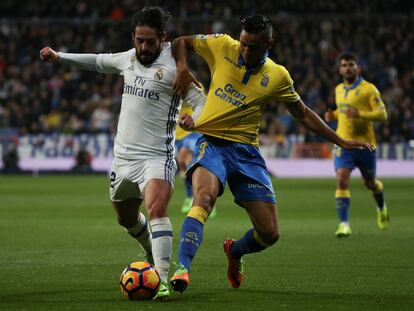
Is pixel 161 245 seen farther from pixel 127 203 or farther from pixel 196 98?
pixel 196 98

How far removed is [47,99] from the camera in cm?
3441

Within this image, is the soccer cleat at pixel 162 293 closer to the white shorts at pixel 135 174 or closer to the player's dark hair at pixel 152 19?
the white shorts at pixel 135 174

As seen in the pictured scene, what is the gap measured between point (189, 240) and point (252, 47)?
1598 millimetres

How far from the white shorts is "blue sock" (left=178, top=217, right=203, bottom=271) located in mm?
460

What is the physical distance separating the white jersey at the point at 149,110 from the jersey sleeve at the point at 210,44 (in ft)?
0.91

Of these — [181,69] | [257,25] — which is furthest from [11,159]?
[257,25]

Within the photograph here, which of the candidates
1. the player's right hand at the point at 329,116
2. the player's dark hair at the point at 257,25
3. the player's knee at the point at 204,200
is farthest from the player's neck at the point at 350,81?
the player's knee at the point at 204,200

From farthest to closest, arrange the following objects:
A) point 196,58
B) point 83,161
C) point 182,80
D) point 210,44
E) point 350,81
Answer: point 196,58
point 83,161
point 350,81
point 210,44
point 182,80

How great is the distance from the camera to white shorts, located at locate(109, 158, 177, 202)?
24.1ft

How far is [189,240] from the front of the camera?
699 centimetres

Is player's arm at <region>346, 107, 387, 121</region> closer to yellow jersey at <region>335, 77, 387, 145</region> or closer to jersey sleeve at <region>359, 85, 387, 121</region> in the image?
jersey sleeve at <region>359, 85, 387, 121</region>

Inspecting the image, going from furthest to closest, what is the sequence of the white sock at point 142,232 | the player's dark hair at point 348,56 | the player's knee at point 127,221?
the player's dark hair at point 348,56 → the white sock at point 142,232 → the player's knee at point 127,221

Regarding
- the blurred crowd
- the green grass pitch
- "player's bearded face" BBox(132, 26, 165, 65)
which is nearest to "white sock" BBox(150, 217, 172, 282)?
the green grass pitch

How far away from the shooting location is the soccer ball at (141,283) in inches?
272
